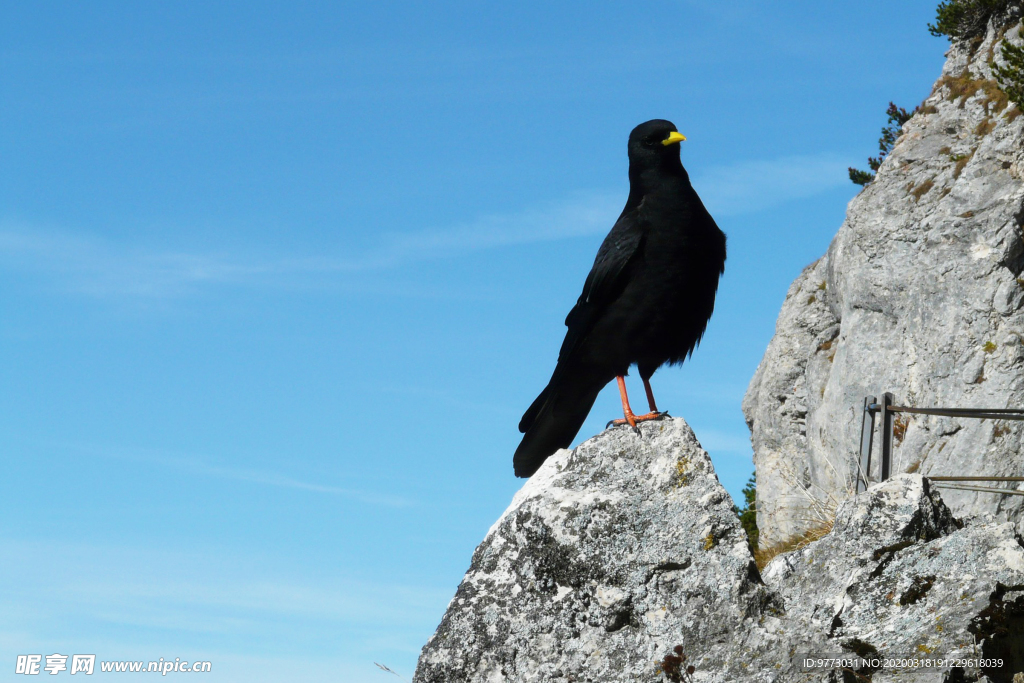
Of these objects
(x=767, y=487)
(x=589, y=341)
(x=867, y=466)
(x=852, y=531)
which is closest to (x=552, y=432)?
(x=589, y=341)

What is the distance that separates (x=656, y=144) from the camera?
6945mm

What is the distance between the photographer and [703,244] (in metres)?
6.39

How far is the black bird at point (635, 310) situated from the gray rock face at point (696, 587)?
1.47 m

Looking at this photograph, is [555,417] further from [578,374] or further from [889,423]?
[889,423]

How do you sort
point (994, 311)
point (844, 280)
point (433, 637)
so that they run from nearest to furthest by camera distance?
1. point (433, 637)
2. point (994, 311)
3. point (844, 280)

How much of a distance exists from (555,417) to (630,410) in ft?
3.00

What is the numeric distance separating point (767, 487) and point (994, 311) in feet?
24.6

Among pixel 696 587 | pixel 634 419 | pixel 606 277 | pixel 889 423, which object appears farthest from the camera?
pixel 889 423

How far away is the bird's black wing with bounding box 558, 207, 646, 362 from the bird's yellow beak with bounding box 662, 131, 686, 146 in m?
0.62

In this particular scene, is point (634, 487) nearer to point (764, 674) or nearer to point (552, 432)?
point (764, 674)

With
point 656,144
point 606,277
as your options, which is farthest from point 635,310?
point 656,144

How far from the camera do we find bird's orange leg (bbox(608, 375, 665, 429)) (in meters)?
5.32

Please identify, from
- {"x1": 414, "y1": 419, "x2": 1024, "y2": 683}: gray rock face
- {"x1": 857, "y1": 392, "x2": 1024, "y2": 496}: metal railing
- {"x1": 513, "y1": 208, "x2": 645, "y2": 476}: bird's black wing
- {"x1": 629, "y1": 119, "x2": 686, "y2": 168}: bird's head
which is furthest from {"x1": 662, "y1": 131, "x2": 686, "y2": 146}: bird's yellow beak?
{"x1": 857, "y1": 392, "x2": 1024, "y2": 496}: metal railing

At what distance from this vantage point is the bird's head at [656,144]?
691cm
